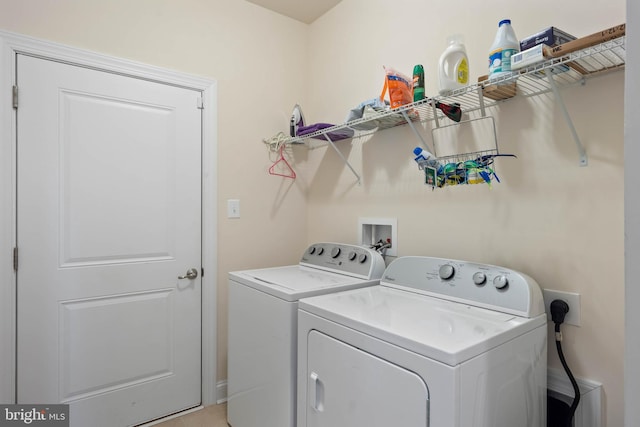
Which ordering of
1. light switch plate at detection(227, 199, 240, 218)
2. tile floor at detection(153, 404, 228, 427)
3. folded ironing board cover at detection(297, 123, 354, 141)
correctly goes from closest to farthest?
tile floor at detection(153, 404, 228, 427) → folded ironing board cover at detection(297, 123, 354, 141) → light switch plate at detection(227, 199, 240, 218)

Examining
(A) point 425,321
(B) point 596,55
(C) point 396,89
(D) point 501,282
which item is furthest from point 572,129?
(A) point 425,321

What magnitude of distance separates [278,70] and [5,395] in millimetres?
2387

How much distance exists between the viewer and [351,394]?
1.10 meters

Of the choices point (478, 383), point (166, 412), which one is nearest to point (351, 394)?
point (478, 383)

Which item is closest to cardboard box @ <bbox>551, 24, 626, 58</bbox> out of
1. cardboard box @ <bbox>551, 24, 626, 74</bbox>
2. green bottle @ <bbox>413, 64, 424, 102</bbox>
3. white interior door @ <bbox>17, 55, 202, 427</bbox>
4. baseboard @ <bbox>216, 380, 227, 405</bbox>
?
cardboard box @ <bbox>551, 24, 626, 74</bbox>

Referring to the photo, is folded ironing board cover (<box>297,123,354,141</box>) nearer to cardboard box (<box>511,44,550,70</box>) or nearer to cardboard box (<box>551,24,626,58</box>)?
cardboard box (<box>511,44,550,70</box>)

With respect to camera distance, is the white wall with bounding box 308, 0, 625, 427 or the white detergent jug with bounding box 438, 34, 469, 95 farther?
the white detergent jug with bounding box 438, 34, 469, 95

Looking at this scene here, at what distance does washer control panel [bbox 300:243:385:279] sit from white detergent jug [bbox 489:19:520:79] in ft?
3.19

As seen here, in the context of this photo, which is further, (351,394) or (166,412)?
(166,412)

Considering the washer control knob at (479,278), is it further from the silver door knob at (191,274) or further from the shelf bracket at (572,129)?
the silver door knob at (191,274)

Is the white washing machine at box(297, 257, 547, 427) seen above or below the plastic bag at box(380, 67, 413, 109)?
below

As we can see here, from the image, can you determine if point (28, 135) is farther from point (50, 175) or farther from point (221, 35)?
point (221, 35)

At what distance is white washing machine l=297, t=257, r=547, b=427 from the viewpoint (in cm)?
91

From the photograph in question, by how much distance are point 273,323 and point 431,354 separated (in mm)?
793
